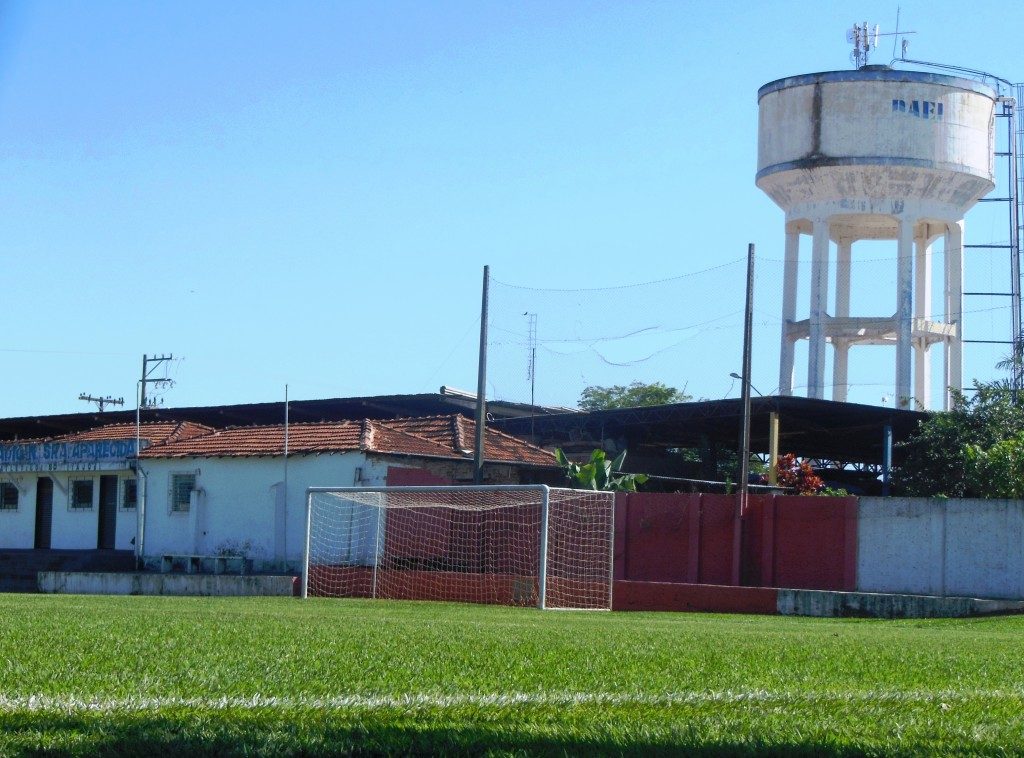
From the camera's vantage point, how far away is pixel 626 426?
38312 millimetres

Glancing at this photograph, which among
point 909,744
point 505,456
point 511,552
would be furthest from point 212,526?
point 909,744

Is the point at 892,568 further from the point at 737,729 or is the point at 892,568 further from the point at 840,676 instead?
the point at 737,729

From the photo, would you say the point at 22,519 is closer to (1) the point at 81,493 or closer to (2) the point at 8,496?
(2) the point at 8,496

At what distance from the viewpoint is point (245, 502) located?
34.5 m

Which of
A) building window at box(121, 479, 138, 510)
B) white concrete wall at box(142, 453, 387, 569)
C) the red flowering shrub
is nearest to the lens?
white concrete wall at box(142, 453, 387, 569)

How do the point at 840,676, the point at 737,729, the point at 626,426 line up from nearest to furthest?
1. the point at 737,729
2. the point at 840,676
3. the point at 626,426

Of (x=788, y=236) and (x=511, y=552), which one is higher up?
(x=788, y=236)

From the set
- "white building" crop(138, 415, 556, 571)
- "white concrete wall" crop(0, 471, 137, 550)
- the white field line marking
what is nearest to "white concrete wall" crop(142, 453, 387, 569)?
"white building" crop(138, 415, 556, 571)

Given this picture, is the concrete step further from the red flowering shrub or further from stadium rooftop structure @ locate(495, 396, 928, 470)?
the red flowering shrub

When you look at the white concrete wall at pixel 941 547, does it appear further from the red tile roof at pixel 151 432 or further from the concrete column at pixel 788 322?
the red tile roof at pixel 151 432

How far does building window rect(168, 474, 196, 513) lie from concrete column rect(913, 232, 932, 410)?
20073mm

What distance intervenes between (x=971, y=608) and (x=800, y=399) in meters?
9.50

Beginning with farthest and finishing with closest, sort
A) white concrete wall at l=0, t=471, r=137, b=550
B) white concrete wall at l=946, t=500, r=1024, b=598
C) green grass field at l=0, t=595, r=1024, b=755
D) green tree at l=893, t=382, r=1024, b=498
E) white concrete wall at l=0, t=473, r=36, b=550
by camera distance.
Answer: white concrete wall at l=0, t=473, r=36, b=550 < white concrete wall at l=0, t=471, r=137, b=550 < green tree at l=893, t=382, r=1024, b=498 < white concrete wall at l=946, t=500, r=1024, b=598 < green grass field at l=0, t=595, r=1024, b=755

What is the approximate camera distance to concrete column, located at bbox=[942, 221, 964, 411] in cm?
4106
